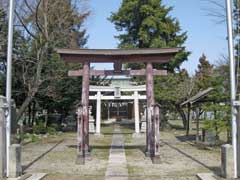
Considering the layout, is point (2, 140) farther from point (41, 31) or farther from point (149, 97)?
point (41, 31)

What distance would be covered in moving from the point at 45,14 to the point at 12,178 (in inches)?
619

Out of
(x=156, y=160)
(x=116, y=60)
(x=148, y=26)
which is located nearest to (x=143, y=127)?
(x=148, y=26)

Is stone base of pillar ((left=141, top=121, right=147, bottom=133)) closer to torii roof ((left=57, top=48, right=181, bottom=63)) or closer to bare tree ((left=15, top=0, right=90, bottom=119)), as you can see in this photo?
bare tree ((left=15, top=0, right=90, bottom=119))

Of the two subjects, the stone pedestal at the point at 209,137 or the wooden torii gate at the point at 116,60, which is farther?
the stone pedestal at the point at 209,137

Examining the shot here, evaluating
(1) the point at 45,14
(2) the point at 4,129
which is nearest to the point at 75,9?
(1) the point at 45,14

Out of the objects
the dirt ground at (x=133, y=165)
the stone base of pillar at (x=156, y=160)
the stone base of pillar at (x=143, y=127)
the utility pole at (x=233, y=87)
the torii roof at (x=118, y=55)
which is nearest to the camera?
the utility pole at (x=233, y=87)

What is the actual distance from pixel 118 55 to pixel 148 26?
69.6 ft

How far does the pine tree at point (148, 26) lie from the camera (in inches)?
1455

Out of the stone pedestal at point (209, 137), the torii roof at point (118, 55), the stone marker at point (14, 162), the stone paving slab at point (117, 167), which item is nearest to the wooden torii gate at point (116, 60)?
the torii roof at point (118, 55)

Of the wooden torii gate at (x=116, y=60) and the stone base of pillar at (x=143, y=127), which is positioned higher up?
the wooden torii gate at (x=116, y=60)

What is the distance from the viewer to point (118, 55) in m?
16.7

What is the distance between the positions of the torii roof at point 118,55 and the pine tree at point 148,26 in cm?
1942

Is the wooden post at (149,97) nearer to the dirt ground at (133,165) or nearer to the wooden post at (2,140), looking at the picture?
the dirt ground at (133,165)

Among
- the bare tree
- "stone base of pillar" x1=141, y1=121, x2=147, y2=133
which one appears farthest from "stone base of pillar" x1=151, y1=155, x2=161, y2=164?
"stone base of pillar" x1=141, y1=121, x2=147, y2=133
